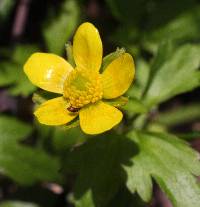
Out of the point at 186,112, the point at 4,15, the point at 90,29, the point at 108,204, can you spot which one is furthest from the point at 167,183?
the point at 4,15

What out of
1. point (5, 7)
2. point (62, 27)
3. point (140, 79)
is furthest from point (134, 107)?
point (5, 7)

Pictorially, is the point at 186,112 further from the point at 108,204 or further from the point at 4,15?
the point at 4,15

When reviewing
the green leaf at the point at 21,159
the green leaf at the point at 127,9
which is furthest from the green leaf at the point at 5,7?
the green leaf at the point at 21,159

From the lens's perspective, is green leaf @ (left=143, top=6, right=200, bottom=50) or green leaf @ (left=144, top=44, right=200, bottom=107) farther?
green leaf @ (left=143, top=6, right=200, bottom=50)

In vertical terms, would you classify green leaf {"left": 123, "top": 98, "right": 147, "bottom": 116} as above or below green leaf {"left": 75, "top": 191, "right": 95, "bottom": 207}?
above

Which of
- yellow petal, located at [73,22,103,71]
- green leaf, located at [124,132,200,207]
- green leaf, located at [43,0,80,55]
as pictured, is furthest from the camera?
green leaf, located at [43,0,80,55]

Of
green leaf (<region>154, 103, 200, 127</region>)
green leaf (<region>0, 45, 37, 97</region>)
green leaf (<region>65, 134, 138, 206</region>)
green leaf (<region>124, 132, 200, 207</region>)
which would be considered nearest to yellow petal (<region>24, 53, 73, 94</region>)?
green leaf (<region>65, 134, 138, 206</region>)

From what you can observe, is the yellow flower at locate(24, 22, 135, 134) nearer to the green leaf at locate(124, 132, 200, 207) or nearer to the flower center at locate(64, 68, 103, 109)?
the flower center at locate(64, 68, 103, 109)
